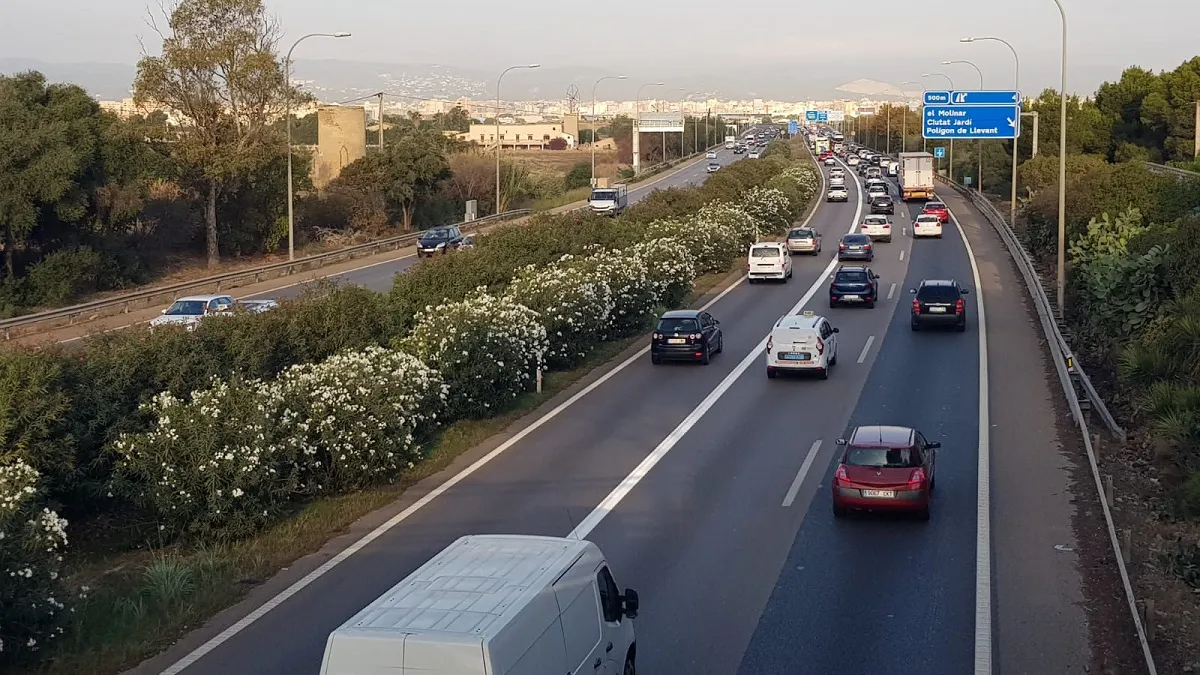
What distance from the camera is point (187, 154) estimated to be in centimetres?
5119

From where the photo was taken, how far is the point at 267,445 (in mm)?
15867

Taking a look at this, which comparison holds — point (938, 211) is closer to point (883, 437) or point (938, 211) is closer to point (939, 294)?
point (939, 294)

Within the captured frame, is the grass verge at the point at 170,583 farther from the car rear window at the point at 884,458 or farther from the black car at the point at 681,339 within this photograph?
the black car at the point at 681,339

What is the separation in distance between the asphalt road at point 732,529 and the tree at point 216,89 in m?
30.3

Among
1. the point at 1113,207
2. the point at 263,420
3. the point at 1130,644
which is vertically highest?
the point at 1113,207

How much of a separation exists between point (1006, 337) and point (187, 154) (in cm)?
3479

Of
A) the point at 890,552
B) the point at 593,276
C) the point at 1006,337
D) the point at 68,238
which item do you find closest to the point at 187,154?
the point at 68,238

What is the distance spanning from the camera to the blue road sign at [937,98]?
2200 inches

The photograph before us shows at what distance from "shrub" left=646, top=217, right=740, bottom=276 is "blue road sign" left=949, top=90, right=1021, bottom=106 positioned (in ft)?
47.4

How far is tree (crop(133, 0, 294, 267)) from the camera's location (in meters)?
50.8

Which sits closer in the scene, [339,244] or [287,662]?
[287,662]

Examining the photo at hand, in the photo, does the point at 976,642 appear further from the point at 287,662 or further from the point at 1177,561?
the point at 287,662

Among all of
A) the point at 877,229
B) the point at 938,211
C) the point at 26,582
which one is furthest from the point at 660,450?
the point at 938,211

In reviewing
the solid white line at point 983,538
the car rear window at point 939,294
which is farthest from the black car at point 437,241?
the solid white line at point 983,538
